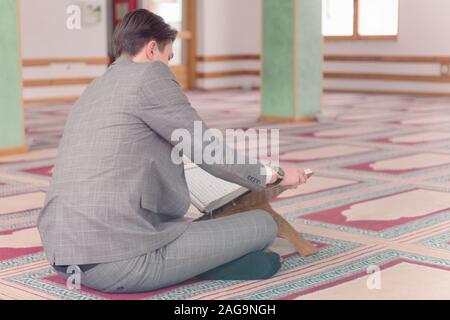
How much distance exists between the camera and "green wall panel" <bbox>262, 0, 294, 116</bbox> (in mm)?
9352

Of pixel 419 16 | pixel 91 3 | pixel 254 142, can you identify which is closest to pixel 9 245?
pixel 254 142

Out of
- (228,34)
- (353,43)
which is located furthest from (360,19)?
(228,34)

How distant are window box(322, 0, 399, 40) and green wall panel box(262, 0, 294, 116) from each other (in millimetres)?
4622

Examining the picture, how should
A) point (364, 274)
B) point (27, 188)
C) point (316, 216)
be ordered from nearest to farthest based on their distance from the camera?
1. point (364, 274)
2. point (316, 216)
3. point (27, 188)

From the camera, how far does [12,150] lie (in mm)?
7164

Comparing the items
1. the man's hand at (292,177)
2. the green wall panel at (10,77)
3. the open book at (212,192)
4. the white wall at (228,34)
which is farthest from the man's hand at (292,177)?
the white wall at (228,34)

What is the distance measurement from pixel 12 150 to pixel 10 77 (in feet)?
2.09

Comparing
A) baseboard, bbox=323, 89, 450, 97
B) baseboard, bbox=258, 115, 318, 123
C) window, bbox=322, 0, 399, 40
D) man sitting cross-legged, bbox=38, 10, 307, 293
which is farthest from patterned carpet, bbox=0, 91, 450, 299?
window, bbox=322, 0, 399, 40

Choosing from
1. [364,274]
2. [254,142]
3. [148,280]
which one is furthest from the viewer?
[254,142]

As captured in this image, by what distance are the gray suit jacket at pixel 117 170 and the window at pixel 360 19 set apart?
11.1m

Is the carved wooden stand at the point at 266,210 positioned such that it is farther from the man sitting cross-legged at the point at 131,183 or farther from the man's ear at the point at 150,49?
the man's ear at the point at 150,49

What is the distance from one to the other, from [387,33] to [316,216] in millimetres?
9693

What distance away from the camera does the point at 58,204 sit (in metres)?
3.00
